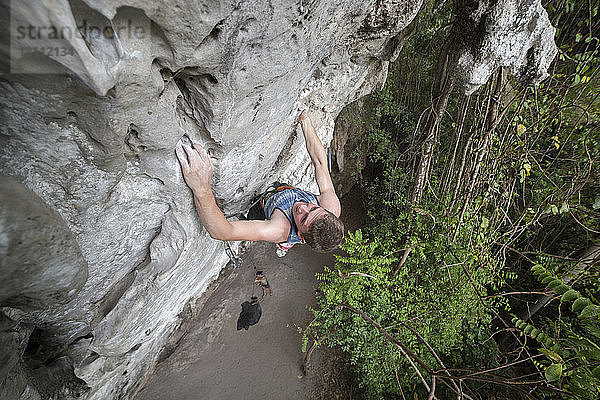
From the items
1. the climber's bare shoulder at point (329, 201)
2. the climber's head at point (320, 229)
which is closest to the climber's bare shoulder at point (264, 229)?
the climber's head at point (320, 229)

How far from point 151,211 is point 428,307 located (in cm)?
292

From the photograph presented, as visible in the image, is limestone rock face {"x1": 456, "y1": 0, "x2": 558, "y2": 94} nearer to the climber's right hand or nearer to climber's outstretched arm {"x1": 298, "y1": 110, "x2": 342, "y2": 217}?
climber's outstretched arm {"x1": 298, "y1": 110, "x2": 342, "y2": 217}

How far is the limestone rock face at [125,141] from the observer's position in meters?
1.02

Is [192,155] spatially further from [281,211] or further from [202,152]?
[281,211]

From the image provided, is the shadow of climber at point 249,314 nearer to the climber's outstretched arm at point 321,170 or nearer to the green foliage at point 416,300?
the green foliage at point 416,300

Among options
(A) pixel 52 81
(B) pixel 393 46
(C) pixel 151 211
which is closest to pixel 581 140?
(B) pixel 393 46

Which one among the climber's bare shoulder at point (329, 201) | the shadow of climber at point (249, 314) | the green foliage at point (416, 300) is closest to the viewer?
the climber's bare shoulder at point (329, 201)

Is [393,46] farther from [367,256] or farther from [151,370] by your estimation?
[151,370]

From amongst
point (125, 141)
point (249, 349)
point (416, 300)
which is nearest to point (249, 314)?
point (249, 349)

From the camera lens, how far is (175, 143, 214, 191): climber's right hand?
182 cm

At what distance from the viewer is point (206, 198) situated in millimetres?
1978

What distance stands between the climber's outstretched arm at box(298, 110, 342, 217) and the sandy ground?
93.2 inches

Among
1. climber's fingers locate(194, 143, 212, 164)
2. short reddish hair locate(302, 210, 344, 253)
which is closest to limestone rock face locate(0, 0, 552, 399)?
climber's fingers locate(194, 143, 212, 164)

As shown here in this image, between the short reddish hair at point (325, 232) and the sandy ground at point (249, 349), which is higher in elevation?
the short reddish hair at point (325, 232)
